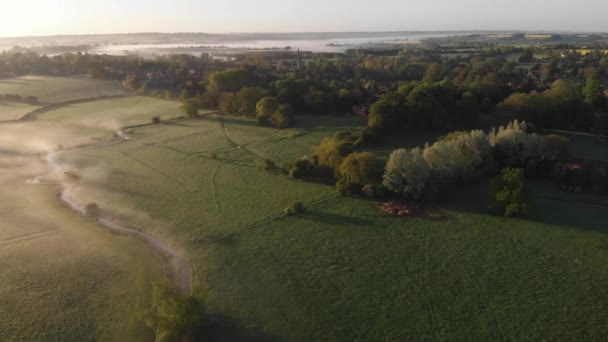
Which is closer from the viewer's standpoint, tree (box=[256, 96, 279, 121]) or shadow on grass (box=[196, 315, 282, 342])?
shadow on grass (box=[196, 315, 282, 342])

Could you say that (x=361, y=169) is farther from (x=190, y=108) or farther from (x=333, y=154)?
(x=190, y=108)

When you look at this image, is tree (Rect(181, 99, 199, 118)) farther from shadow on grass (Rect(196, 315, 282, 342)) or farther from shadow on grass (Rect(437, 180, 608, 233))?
shadow on grass (Rect(196, 315, 282, 342))

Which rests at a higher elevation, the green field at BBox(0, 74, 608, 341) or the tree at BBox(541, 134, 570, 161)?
the tree at BBox(541, 134, 570, 161)

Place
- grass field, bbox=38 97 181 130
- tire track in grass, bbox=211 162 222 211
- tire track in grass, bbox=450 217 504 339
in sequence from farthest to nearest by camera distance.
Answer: grass field, bbox=38 97 181 130, tire track in grass, bbox=211 162 222 211, tire track in grass, bbox=450 217 504 339

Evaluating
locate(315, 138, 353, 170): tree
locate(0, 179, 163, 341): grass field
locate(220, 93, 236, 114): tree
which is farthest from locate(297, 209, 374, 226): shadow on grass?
locate(220, 93, 236, 114): tree

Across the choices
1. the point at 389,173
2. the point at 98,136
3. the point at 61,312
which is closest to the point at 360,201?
the point at 389,173

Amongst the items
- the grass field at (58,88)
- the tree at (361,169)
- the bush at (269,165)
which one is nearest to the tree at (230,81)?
the grass field at (58,88)

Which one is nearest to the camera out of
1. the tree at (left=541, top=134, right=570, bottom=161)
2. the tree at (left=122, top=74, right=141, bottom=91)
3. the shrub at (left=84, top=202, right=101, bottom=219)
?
the shrub at (left=84, top=202, right=101, bottom=219)

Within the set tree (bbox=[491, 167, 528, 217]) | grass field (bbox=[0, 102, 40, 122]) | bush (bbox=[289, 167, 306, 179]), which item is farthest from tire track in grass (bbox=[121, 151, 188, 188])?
grass field (bbox=[0, 102, 40, 122])

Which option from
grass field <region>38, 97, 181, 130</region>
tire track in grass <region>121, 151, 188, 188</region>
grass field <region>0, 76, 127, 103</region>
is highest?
grass field <region>0, 76, 127, 103</region>

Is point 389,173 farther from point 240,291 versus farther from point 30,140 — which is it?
point 30,140
